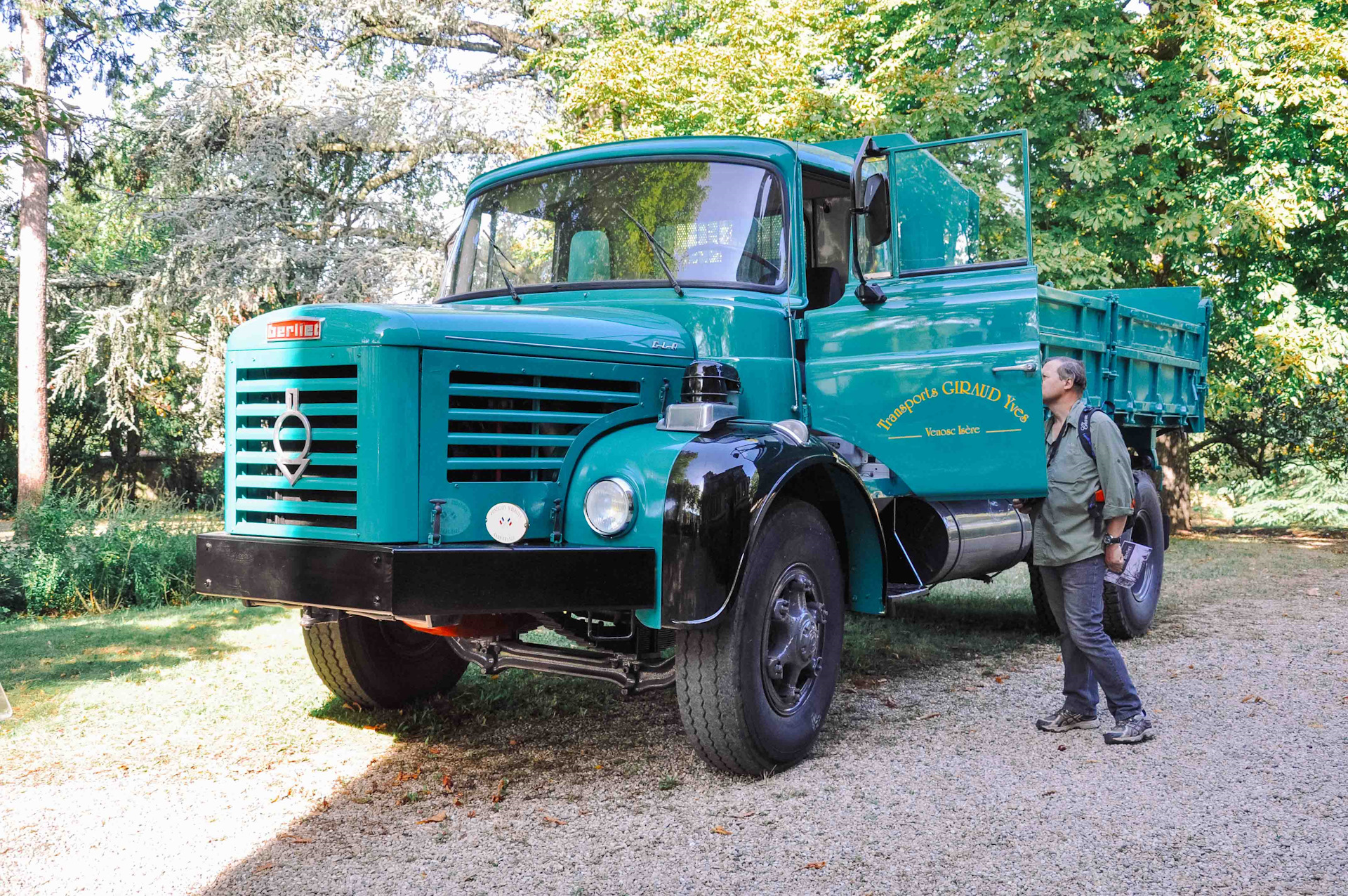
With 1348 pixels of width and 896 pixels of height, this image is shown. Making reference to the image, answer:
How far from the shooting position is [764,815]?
14.2 ft

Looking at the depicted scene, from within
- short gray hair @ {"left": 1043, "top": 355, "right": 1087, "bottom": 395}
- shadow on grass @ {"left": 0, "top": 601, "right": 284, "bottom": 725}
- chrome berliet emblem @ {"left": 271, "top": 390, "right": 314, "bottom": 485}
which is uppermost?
short gray hair @ {"left": 1043, "top": 355, "right": 1087, "bottom": 395}

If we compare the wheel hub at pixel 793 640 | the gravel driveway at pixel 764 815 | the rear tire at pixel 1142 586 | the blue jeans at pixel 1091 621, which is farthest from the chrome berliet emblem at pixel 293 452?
the rear tire at pixel 1142 586

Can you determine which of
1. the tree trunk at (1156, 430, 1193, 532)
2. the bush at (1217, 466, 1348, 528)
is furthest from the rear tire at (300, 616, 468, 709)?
the bush at (1217, 466, 1348, 528)

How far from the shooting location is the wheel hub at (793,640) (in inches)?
Result: 189

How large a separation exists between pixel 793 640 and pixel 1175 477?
1371 centimetres

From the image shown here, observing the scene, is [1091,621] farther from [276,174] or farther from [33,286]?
[276,174]

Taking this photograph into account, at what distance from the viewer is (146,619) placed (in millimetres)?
9367

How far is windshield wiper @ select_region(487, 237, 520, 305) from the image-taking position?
5543 mm

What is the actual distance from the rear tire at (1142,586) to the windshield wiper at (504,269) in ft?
14.7

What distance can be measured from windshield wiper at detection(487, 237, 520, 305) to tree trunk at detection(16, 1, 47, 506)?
1128 cm

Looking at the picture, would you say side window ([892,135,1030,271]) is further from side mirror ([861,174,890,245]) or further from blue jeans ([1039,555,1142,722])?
blue jeans ([1039,555,1142,722])

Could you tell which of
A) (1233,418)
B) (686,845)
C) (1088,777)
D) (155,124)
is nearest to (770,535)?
(686,845)

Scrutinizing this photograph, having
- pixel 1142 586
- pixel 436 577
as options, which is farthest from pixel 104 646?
pixel 1142 586

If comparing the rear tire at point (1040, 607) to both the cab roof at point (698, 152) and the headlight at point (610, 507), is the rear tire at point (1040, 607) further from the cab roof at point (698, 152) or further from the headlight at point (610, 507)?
the headlight at point (610, 507)
